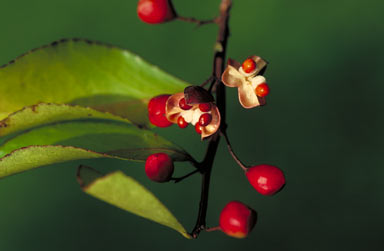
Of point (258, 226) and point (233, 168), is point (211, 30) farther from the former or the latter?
point (258, 226)

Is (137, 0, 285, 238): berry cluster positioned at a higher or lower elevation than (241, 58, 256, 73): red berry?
lower

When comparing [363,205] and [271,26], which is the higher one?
[271,26]

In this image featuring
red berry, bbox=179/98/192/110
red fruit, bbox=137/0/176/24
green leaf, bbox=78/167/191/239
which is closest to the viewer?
green leaf, bbox=78/167/191/239

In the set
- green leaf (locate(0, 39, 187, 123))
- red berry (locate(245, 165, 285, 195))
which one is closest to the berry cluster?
red berry (locate(245, 165, 285, 195))

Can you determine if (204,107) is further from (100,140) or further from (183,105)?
(100,140)

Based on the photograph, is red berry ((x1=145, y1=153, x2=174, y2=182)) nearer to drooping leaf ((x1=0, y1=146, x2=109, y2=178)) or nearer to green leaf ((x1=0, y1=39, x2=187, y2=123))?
drooping leaf ((x1=0, y1=146, x2=109, y2=178))

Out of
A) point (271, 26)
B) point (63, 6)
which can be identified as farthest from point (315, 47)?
point (63, 6)

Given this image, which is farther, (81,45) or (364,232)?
(364,232)
